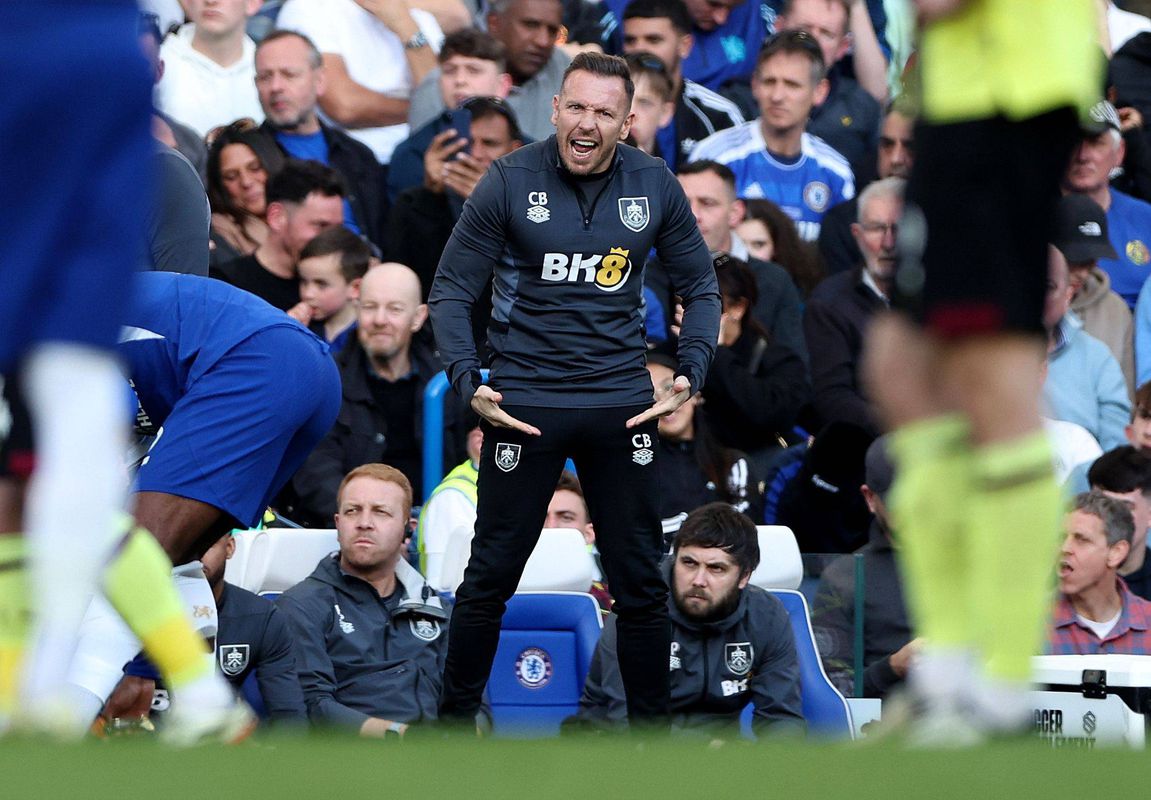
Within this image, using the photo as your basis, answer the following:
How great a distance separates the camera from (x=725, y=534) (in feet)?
23.2

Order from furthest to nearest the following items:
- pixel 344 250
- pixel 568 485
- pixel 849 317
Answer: pixel 849 317 → pixel 344 250 → pixel 568 485

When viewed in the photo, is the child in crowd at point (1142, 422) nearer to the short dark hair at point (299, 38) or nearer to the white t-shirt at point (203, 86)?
the short dark hair at point (299, 38)

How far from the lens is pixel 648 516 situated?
256 inches

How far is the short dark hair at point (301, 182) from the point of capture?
30.7ft

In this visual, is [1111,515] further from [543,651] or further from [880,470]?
[543,651]

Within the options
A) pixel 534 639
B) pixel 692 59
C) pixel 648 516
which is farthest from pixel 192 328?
pixel 692 59

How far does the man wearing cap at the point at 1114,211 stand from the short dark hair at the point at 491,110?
3268mm

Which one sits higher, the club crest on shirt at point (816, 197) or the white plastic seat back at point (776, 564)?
the club crest on shirt at point (816, 197)

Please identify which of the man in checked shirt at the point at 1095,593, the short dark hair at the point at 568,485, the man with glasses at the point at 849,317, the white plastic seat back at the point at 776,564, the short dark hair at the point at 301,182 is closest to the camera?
the man in checked shirt at the point at 1095,593

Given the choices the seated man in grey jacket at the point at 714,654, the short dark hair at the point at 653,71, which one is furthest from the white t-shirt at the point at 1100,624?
the short dark hair at the point at 653,71

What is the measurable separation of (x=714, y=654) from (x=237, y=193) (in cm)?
392

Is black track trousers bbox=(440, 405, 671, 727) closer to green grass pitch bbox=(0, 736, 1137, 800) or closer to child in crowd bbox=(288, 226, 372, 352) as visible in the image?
child in crowd bbox=(288, 226, 372, 352)

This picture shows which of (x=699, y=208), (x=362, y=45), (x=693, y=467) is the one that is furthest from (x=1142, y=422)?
(x=362, y=45)

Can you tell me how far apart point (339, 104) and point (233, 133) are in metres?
1.29
